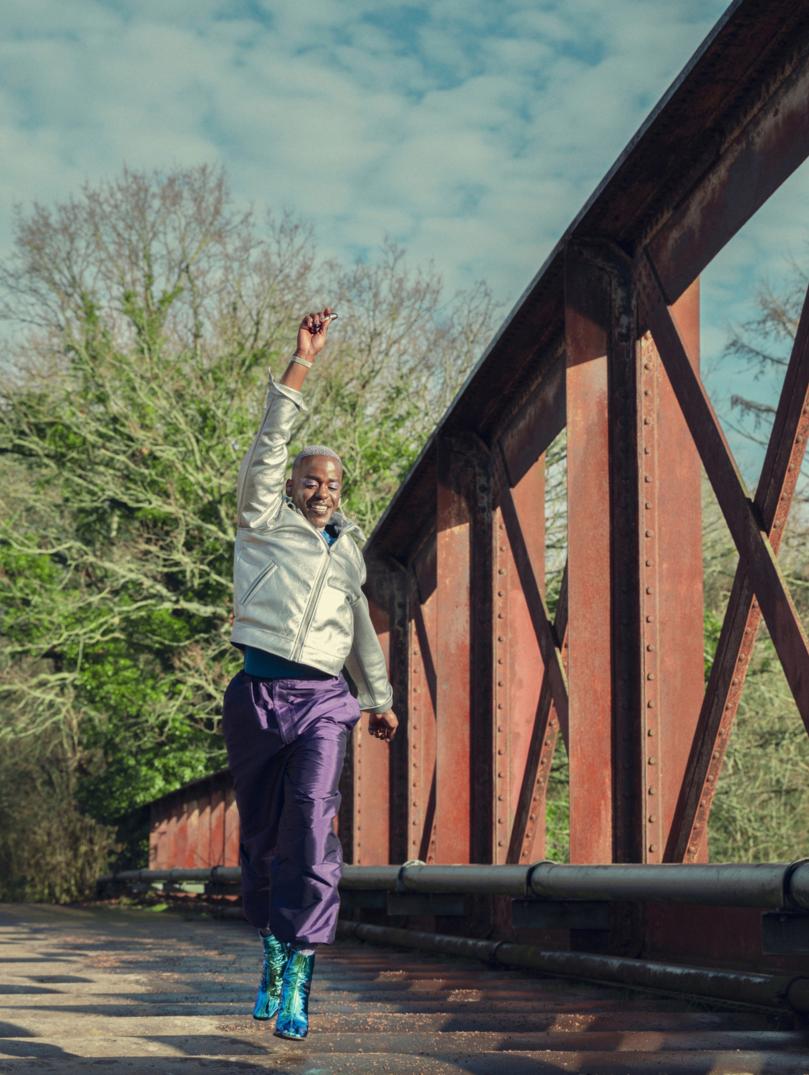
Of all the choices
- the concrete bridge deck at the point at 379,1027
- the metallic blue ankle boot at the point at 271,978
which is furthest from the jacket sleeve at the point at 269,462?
the concrete bridge deck at the point at 379,1027

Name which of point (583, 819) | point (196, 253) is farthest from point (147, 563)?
point (583, 819)

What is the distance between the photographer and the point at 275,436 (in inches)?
157

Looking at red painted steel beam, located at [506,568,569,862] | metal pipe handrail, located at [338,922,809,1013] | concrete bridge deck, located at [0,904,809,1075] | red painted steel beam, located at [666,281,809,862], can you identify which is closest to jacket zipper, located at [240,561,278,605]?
concrete bridge deck, located at [0,904,809,1075]

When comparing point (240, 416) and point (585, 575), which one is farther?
point (240, 416)

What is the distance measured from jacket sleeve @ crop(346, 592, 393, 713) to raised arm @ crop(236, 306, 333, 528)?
1.66ft

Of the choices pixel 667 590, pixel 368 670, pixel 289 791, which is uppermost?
pixel 667 590

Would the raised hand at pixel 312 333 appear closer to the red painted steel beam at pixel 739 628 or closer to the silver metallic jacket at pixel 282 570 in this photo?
the silver metallic jacket at pixel 282 570

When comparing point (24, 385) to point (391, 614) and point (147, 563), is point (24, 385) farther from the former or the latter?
point (391, 614)

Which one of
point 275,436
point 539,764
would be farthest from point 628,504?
point 275,436

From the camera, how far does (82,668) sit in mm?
21297

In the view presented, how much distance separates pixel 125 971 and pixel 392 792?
3.39 m

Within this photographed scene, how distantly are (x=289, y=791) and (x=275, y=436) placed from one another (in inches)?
35.9

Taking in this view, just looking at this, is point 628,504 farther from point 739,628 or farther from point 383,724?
point 383,724

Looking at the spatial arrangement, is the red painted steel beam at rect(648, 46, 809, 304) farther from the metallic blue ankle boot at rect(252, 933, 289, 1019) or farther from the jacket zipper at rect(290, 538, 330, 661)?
the metallic blue ankle boot at rect(252, 933, 289, 1019)
